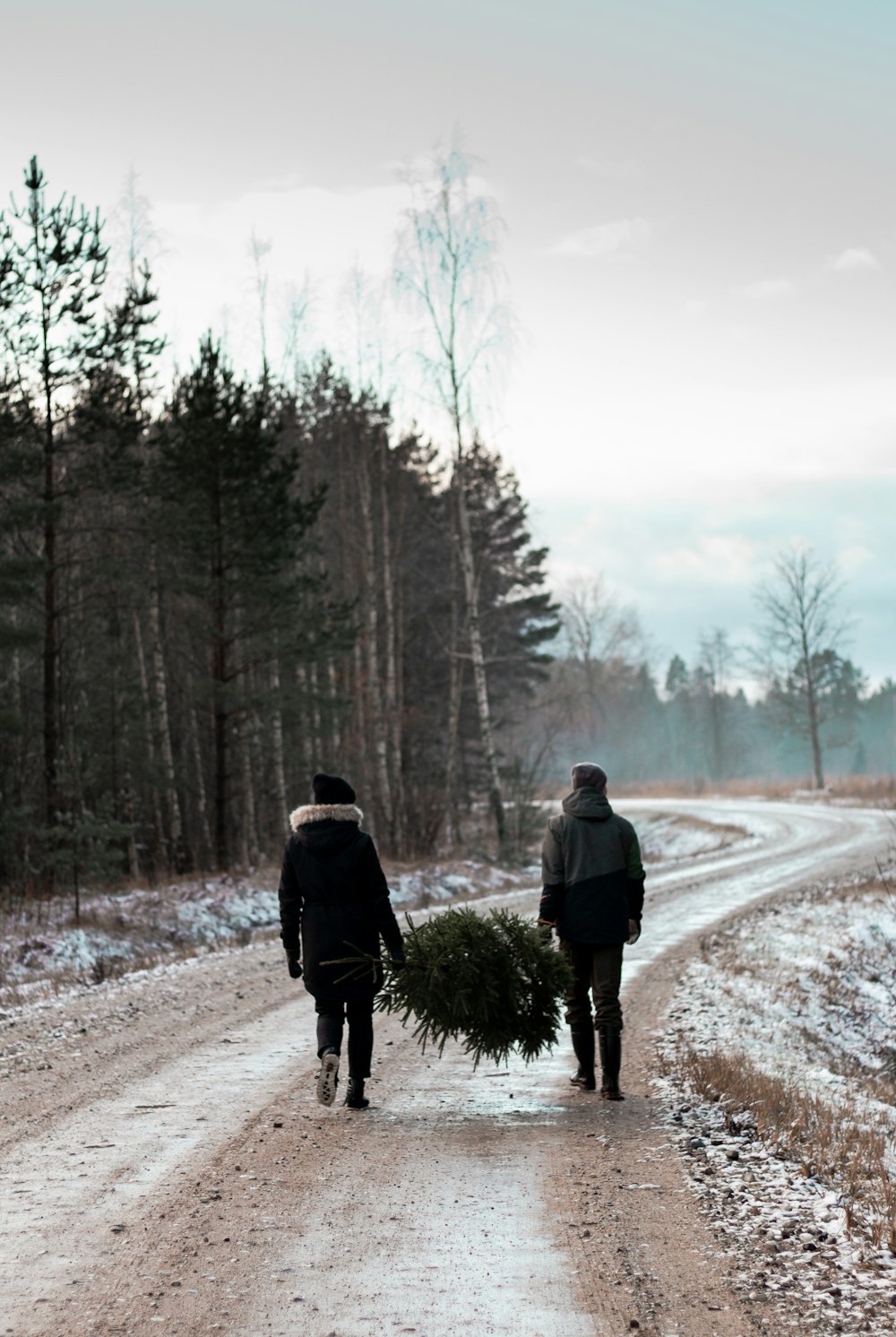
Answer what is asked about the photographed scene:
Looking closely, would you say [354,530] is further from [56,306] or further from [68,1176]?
[68,1176]

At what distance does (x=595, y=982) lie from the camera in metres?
8.14

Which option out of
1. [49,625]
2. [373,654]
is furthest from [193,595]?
[373,654]

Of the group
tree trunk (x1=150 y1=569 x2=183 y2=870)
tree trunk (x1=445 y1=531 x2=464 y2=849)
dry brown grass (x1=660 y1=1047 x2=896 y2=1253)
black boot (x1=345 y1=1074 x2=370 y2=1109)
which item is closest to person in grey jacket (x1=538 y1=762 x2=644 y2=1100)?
dry brown grass (x1=660 y1=1047 x2=896 y2=1253)

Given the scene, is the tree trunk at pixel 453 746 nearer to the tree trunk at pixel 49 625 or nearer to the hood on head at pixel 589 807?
the tree trunk at pixel 49 625

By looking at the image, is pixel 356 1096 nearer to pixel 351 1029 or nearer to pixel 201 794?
pixel 351 1029

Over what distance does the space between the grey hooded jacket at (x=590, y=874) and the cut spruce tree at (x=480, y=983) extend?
0.29m

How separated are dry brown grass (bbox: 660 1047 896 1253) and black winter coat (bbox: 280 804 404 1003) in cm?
224

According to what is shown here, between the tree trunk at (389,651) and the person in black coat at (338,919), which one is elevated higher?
the tree trunk at (389,651)

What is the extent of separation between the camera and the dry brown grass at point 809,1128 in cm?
557

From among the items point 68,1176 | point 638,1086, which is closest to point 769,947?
point 638,1086

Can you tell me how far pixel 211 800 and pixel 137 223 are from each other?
1441 cm

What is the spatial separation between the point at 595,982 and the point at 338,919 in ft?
5.77

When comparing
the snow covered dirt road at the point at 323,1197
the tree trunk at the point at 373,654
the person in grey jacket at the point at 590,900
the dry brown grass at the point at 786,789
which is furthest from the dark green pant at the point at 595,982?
the dry brown grass at the point at 786,789

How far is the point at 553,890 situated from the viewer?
8297 millimetres
